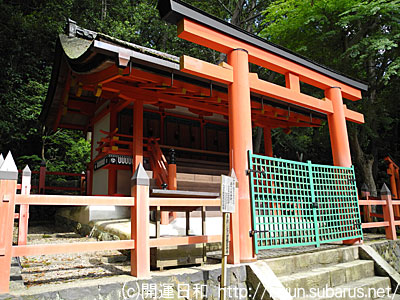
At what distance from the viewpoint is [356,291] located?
5363 millimetres

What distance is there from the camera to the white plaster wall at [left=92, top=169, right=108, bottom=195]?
9.72 metres

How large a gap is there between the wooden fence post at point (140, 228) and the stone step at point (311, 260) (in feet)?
6.78

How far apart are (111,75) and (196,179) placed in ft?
13.4

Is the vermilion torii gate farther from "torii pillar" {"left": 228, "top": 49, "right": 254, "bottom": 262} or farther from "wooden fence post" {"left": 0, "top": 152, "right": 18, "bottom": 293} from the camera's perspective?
"wooden fence post" {"left": 0, "top": 152, "right": 18, "bottom": 293}

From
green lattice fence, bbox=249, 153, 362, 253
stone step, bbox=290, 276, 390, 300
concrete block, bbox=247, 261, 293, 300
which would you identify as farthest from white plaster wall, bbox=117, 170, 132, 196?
stone step, bbox=290, 276, 390, 300

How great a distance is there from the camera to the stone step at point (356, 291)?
480cm

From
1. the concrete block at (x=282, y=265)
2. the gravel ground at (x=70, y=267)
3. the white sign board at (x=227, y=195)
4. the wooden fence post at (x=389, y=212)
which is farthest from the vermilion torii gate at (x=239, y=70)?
the wooden fence post at (x=389, y=212)

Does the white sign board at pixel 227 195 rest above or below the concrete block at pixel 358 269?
above

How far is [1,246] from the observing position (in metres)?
3.05

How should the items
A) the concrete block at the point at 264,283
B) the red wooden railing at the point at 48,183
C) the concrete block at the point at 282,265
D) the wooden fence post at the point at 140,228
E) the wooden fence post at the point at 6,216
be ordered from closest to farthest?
the wooden fence post at the point at 6,216 < the wooden fence post at the point at 140,228 < the concrete block at the point at 264,283 < the concrete block at the point at 282,265 < the red wooden railing at the point at 48,183

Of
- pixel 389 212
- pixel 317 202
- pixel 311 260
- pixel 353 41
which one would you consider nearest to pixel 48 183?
pixel 317 202

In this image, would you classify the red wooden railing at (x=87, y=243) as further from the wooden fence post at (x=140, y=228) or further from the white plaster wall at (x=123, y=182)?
the white plaster wall at (x=123, y=182)

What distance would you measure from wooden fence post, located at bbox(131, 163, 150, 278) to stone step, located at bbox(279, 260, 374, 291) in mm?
2160

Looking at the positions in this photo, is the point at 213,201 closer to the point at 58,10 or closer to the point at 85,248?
the point at 85,248
